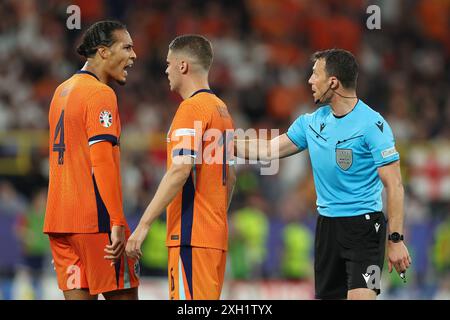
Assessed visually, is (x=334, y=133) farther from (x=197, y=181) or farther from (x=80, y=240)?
(x=80, y=240)

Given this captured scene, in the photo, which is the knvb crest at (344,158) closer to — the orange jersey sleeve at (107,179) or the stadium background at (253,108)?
the orange jersey sleeve at (107,179)

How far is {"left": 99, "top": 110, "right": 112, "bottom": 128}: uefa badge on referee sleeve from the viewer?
250 inches

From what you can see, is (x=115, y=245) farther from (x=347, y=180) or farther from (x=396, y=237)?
(x=396, y=237)

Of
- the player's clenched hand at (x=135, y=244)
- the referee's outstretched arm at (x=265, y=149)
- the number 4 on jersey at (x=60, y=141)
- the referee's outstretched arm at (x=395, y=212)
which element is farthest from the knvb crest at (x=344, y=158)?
the number 4 on jersey at (x=60, y=141)

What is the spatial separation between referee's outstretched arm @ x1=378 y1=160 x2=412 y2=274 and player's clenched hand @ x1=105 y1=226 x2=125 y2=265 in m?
1.73

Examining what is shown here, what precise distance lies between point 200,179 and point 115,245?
683mm

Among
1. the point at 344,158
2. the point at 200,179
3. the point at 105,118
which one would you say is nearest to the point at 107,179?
the point at 105,118

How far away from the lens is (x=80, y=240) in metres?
6.43

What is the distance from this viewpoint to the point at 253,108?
1574 cm

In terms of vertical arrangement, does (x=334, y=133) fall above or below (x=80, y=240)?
above

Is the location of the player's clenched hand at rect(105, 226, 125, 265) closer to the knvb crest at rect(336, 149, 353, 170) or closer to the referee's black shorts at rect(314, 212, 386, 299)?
the referee's black shorts at rect(314, 212, 386, 299)

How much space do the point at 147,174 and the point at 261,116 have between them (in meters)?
2.88

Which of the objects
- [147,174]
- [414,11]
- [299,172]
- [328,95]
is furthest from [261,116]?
[328,95]

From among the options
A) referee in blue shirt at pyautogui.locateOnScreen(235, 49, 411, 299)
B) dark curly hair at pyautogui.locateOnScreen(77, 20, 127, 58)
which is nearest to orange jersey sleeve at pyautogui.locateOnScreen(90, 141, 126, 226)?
dark curly hair at pyautogui.locateOnScreen(77, 20, 127, 58)
